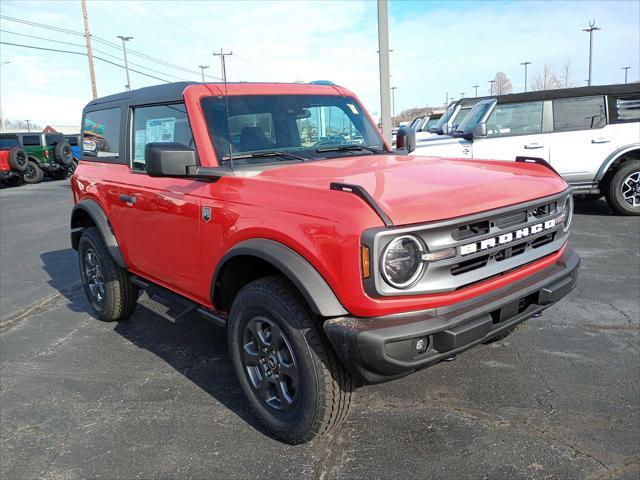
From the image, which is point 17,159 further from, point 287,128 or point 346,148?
point 346,148

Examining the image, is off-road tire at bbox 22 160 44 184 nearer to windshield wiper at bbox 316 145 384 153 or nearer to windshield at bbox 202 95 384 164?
windshield at bbox 202 95 384 164

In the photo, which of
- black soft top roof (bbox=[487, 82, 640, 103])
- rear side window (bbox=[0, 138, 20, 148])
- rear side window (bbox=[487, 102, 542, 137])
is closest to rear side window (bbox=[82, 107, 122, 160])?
rear side window (bbox=[487, 102, 542, 137])

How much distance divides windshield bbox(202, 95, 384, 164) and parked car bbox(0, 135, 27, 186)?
59.9ft

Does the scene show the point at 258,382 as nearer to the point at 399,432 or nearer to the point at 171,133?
the point at 399,432

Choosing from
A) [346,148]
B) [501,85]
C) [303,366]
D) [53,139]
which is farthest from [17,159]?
[501,85]

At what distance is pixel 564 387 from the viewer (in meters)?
3.27

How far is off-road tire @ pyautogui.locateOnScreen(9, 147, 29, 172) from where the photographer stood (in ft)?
61.1

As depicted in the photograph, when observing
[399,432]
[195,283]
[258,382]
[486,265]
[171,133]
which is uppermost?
[171,133]

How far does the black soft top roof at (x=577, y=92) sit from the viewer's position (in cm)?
848

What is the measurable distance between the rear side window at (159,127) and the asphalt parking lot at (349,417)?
4.36 ft

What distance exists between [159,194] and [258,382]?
57.6 inches

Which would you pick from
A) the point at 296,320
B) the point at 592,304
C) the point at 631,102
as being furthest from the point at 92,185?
the point at 631,102

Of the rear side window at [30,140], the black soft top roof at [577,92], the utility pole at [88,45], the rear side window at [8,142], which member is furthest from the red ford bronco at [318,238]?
the utility pole at [88,45]

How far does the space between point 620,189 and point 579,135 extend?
107cm
